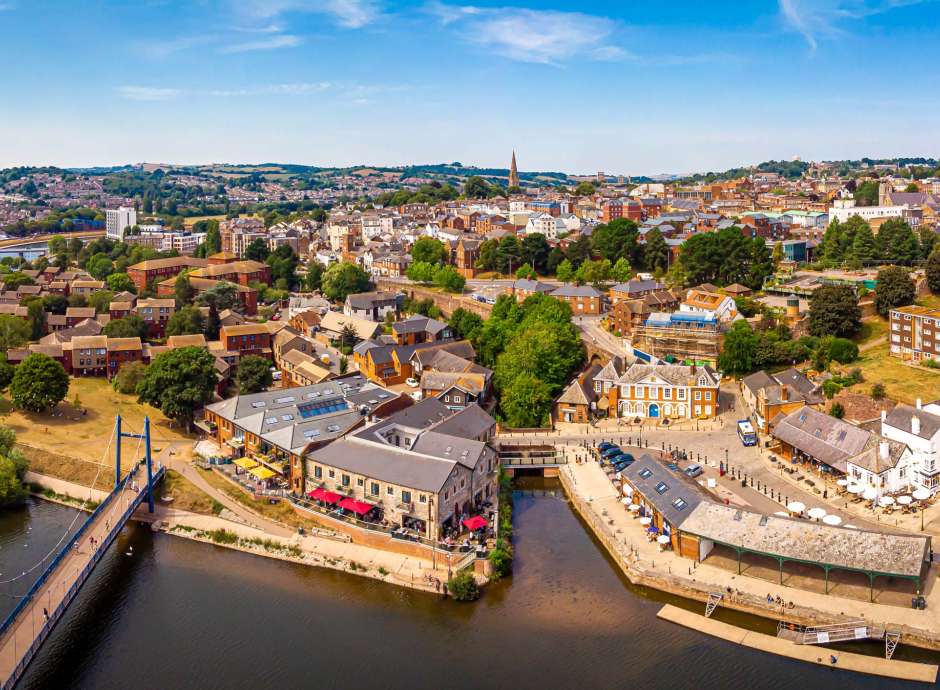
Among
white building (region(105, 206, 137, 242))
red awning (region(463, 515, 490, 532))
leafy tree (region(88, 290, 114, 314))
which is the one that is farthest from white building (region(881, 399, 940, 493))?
white building (region(105, 206, 137, 242))

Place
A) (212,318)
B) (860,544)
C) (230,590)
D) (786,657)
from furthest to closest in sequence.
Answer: (212,318) < (230,590) < (860,544) < (786,657)

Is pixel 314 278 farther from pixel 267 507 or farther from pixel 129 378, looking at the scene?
pixel 267 507

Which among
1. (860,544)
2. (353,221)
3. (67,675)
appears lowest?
(67,675)

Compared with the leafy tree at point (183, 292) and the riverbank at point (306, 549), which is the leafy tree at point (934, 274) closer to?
the riverbank at point (306, 549)

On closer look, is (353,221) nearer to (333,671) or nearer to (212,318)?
(212,318)

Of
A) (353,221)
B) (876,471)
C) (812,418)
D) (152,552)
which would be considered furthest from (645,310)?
(353,221)

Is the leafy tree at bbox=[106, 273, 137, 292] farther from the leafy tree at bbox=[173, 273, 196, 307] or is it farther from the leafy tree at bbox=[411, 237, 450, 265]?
the leafy tree at bbox=[411, 237, 450, 265]
